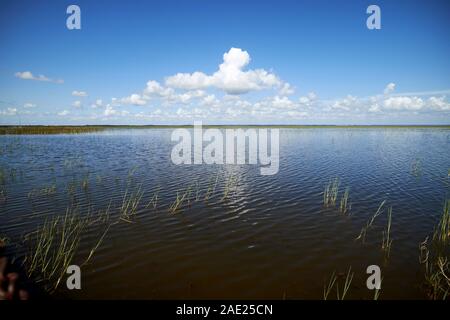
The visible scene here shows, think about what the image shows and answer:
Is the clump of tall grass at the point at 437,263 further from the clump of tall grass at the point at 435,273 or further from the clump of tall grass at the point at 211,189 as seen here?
the clump of tall grass at the point at 211,189

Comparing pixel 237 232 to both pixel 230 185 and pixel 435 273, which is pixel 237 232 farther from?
pixel 230 185

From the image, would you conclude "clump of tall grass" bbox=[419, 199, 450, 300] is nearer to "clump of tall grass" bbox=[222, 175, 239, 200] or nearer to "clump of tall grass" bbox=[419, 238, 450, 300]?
"clump of tall grass" bbox=[419, 238, 450, 300]

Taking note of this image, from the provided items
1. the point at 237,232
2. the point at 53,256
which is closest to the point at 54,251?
the point at 53,256


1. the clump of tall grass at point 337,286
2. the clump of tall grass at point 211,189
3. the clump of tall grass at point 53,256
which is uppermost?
the clump of tall grass at point 211,189

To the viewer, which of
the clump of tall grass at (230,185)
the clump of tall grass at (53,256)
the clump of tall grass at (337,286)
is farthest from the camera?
the clump of tall grass at (230,185)

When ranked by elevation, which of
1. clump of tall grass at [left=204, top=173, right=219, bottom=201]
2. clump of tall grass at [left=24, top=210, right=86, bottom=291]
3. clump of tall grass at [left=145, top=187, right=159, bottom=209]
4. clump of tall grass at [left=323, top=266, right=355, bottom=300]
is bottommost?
clump of tall grass at [left=323, top=266, right=355, bottom=300]

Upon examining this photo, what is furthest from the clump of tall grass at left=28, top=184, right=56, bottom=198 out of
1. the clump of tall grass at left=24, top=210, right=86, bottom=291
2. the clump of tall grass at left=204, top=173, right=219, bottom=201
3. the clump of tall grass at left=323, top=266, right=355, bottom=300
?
the clump of tall grass at left=323, top=266, right=355, bottom=300

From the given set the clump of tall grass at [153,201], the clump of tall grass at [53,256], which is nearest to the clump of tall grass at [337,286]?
the clump of tall grass at [53,256]

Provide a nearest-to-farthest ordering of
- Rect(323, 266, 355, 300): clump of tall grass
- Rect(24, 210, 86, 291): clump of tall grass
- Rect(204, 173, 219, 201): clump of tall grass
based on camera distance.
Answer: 1. Rect(323, 266, 355, 300): clump of tall grass
2. Rect(24, 210, 86, 291): clump of tall grass
3. Rect(204, 173, 219, 201): clump of tall grass

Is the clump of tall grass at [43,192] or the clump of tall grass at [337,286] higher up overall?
the clump of tall grass at [43,192]

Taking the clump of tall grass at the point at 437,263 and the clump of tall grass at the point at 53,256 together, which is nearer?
the clump of tall grass at the point at 437,263

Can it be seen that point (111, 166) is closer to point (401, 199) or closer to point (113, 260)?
point (113, 260)

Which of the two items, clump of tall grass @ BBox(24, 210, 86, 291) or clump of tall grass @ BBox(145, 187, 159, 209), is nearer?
clump of tall grass @ BBox(24, 210, 86, 291)
